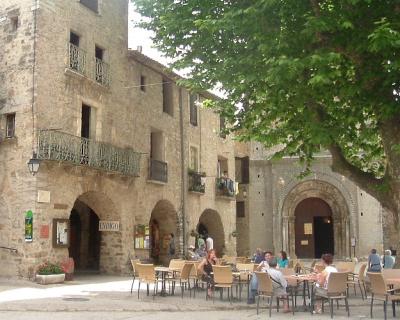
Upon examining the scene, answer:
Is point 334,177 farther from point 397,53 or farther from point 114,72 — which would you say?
point 397,53

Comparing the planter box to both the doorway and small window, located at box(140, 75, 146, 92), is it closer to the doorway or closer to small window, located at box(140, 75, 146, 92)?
small window, located at box(140, 75, 146, 92)

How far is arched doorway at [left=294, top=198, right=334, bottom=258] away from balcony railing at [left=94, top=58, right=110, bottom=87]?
15721 mm

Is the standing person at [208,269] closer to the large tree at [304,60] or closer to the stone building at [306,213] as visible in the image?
the large tree at [304,60]

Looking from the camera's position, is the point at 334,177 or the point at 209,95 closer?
the point at 209,95

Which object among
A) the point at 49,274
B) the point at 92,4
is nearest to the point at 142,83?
the point at 92,4

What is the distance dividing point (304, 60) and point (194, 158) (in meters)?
16.0

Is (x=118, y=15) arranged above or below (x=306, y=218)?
above

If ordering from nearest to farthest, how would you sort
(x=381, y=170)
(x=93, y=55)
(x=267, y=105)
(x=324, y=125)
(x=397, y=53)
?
(x=397, y=53) < (x=324, y=125) < (x=267, y=105) < (x=381, y=170) < (x=93, y=55)

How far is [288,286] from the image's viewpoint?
12.3 m

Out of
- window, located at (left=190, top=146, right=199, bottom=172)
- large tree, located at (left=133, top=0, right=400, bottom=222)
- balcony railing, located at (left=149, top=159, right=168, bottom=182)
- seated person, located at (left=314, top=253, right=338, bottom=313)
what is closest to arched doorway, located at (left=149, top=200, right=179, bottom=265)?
balcony railing, located at (left=149, top=159, right=168, bottom=182)

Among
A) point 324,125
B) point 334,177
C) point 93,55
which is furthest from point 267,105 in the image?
point 334,177

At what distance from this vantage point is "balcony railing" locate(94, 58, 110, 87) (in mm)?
19125

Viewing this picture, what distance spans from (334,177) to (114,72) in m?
14.9

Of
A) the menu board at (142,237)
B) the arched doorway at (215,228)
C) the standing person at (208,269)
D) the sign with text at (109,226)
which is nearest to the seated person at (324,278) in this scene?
the standing person at (208,269)
